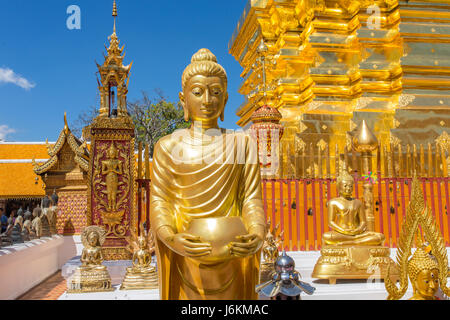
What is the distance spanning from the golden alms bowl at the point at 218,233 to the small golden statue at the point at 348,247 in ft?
9.67

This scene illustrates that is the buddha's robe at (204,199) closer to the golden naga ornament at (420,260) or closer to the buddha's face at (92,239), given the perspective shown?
the golden naga ornament at (420,260)

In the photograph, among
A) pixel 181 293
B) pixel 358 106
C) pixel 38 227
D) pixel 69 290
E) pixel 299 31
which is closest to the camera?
pixel 181 293

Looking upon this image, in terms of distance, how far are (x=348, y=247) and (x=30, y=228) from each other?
549cm

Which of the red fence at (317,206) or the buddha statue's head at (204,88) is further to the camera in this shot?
the red fence at (317,206)

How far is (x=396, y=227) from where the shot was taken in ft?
24.2

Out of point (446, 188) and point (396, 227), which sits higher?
point (446, 188)

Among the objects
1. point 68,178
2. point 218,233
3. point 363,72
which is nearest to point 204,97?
point 218,233

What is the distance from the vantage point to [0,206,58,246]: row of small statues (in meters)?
5.94

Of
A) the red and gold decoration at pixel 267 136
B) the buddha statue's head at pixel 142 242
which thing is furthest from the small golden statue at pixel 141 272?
the red and gold decoration at pixel 267 136

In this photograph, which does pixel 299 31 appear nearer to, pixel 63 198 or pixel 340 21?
pixel 340 21

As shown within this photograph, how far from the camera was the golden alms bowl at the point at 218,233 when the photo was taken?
2.67 m

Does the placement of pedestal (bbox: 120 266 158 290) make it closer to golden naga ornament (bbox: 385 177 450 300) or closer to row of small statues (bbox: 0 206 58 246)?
row of small statues (bbox: 0 206 58 246)
